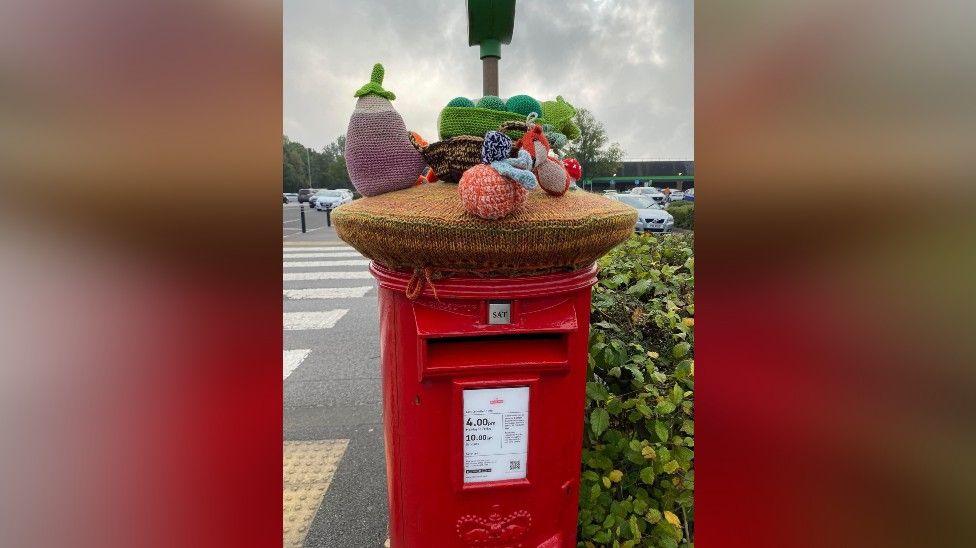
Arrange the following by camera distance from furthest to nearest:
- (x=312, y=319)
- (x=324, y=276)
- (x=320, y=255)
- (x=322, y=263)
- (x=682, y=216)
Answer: (x=682, y=216) → (x=320, y=255) → (x=322, y=263) → (x=324, y=276) → (x=312, y=319)

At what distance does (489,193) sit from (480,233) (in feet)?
0.38

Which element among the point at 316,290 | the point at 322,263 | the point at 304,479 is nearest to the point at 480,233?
the point at 304,479

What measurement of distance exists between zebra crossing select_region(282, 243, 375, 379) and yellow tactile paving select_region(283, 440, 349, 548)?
1075mm

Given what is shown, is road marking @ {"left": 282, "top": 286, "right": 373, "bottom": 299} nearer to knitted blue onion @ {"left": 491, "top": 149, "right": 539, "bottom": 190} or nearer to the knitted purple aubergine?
the knitted purple aubergine

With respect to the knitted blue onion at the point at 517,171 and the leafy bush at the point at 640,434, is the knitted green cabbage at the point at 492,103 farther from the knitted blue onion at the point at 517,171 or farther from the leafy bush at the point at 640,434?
the leafy bush at the point at 640,434

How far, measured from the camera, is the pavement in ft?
7.32

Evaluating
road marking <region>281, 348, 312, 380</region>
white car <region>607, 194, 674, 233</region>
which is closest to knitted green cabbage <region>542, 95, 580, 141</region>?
road marking <region>281, 348, 312, 380</region>

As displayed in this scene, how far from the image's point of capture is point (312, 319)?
566 cm

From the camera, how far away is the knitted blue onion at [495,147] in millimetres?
1145

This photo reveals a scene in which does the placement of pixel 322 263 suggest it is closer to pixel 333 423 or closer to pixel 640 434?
pixel 333 423
